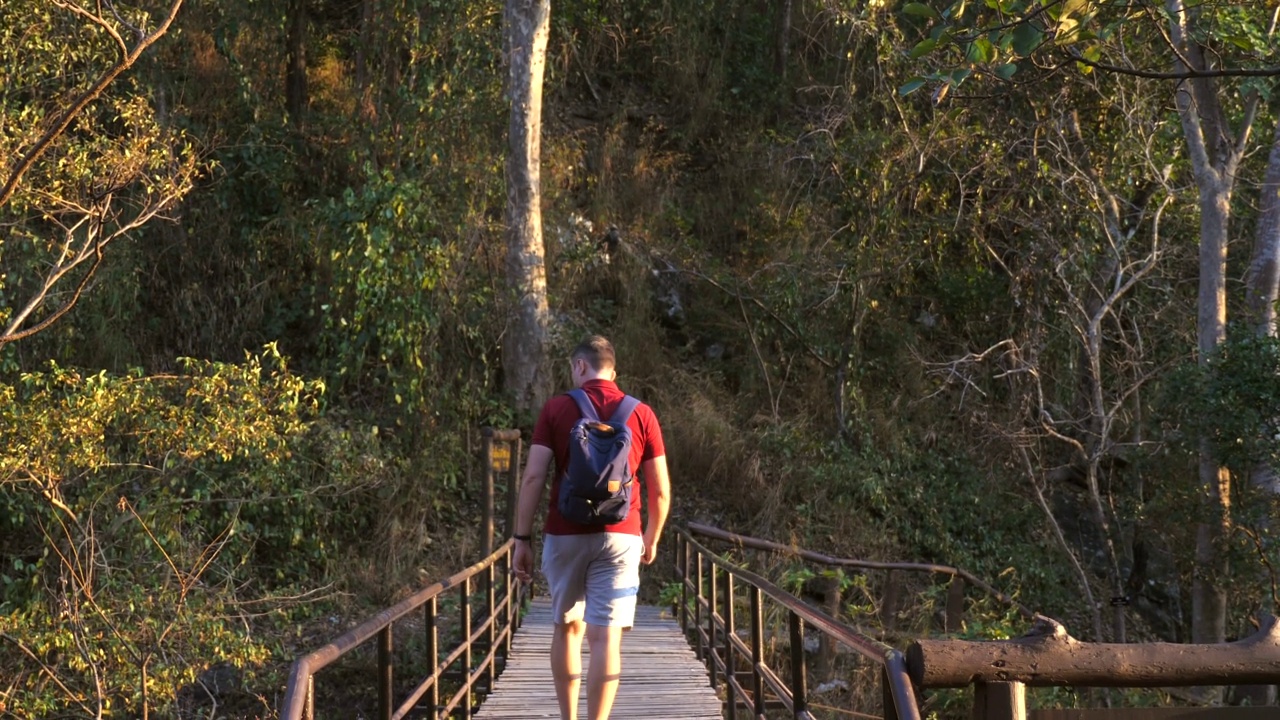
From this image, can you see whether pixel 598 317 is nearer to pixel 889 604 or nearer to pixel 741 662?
pixel 889 604

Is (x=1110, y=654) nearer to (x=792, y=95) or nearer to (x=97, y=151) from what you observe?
(x=97, y=151)

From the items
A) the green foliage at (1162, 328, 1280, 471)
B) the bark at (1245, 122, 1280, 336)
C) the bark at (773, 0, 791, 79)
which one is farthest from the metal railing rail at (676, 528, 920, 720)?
the bark at (773, 0, 791, 79)

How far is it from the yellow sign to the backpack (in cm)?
694

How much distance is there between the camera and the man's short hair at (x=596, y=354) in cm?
578

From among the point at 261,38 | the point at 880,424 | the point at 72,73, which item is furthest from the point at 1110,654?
the point at 261,38

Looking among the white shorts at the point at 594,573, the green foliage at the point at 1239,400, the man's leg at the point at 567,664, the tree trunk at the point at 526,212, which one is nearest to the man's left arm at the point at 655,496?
the white shorts at the point at 594,573

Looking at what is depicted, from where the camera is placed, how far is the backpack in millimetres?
5445

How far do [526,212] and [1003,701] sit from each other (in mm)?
13533

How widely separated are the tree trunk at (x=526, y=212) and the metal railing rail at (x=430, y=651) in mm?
5715

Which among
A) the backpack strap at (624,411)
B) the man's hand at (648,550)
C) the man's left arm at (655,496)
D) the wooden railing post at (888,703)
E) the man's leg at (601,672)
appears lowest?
the man's leg at (601,672)

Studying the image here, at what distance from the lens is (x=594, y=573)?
18.6 feet

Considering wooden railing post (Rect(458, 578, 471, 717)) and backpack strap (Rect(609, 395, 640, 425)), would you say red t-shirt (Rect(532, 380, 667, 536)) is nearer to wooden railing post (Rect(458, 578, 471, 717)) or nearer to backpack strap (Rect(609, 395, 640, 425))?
backpack strap (Rect(609, 395, 640, 425))

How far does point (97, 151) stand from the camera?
37.2 feet

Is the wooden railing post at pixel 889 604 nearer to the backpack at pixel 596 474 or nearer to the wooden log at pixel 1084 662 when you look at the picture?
the backpack at pixel 596 474
